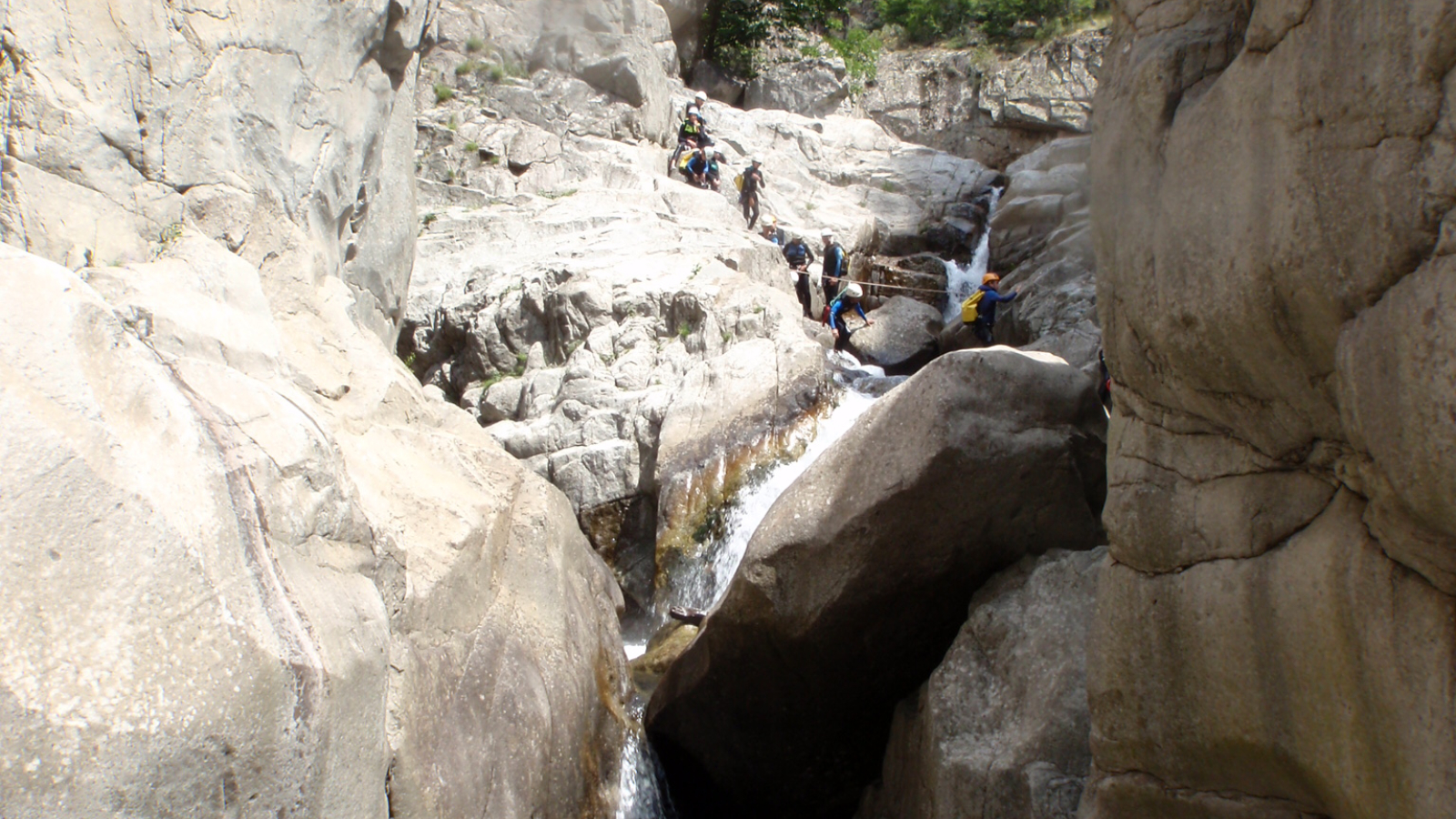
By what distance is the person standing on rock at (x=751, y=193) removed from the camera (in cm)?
1748

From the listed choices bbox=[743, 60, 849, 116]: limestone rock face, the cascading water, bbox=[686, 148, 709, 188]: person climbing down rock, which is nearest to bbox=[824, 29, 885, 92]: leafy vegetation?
bbox=[743, 60, 849, 116]: limestone rock face

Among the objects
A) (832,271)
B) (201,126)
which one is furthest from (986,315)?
(201,126)

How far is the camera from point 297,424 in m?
4.39

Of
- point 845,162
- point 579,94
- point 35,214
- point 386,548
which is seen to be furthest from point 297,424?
point 845,162

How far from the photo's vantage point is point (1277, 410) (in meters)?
3.54

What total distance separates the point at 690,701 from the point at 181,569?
411cm

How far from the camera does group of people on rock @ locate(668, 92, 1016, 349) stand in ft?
43.3

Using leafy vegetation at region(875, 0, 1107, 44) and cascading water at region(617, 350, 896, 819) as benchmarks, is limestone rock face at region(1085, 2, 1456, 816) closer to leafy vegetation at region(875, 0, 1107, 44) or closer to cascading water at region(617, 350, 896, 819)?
cascading water at region(617, 350, 896, 819)

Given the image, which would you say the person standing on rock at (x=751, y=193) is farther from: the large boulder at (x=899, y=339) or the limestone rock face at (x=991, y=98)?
the limestone rock face at (x=991, y=98)

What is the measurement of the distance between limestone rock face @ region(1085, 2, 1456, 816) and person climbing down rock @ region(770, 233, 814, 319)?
35.4ft

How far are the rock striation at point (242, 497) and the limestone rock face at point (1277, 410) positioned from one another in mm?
3191

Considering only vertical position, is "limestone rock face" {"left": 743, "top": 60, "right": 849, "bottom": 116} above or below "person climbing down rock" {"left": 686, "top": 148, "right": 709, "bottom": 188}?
above

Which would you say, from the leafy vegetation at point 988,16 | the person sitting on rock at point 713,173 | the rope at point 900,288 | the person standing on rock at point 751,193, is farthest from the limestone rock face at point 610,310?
the leafy vegetation at point 988,16

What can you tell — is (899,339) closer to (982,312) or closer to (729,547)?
(982,312)
